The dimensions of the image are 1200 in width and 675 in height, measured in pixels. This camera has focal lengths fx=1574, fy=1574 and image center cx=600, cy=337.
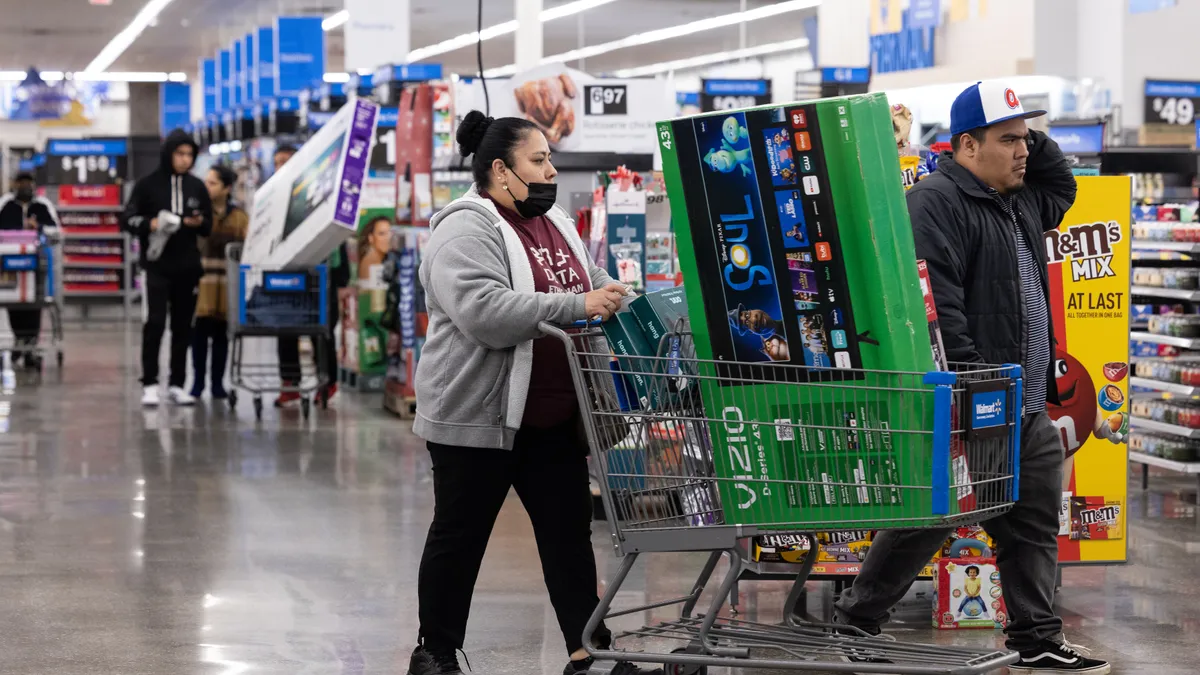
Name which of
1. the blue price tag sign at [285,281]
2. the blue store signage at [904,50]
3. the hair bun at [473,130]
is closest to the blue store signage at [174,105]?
the blue store signage at [904,50]

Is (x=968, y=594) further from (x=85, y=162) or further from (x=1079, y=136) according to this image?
(x=85, y=162)

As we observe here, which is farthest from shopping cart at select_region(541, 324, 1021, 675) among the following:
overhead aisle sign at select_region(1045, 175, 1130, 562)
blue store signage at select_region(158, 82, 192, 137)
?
blue store signage at select_region(158, 82, 192, 137)

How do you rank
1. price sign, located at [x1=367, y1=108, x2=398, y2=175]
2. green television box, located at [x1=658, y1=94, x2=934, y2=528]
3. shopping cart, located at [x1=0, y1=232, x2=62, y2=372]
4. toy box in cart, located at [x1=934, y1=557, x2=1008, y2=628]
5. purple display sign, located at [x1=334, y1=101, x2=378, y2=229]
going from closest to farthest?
green television box, located at [x1=658, y1=94, x2=934, y2=528] < toy box in cart, located at [x1=934, y1=557, x2=1008, y2=628] < purple display sign, located at [x1=334, y1=101, x2=378, y2=229] < price sign, located at [x1=367, y1=108, x2=398, y2=175] < shopping cart, located at [x1=0, y1=232, x2=62, y2=372]

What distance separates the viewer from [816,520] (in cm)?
334

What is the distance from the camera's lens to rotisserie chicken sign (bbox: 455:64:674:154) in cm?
748

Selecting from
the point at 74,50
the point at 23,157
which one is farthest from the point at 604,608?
the point at 74,50

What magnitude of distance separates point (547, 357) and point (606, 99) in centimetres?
415

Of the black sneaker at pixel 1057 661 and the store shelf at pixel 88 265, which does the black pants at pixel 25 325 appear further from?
the black sneaker at pixel 1057 661

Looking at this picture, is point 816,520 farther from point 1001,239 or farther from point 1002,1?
point 1002,1

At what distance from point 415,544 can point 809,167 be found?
10.8 ft

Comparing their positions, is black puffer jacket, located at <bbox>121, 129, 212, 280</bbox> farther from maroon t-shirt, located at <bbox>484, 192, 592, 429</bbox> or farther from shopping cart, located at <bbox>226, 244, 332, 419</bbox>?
maroon t-shirt, located at <bbox>484, 192, 592, 429</bbox>

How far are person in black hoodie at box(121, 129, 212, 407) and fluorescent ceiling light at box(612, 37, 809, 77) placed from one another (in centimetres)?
1618

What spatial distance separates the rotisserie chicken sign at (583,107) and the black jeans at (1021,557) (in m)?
3.78

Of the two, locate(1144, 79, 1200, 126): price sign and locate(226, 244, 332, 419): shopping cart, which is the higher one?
locate(1144, 79, 1200, 126): price sign
